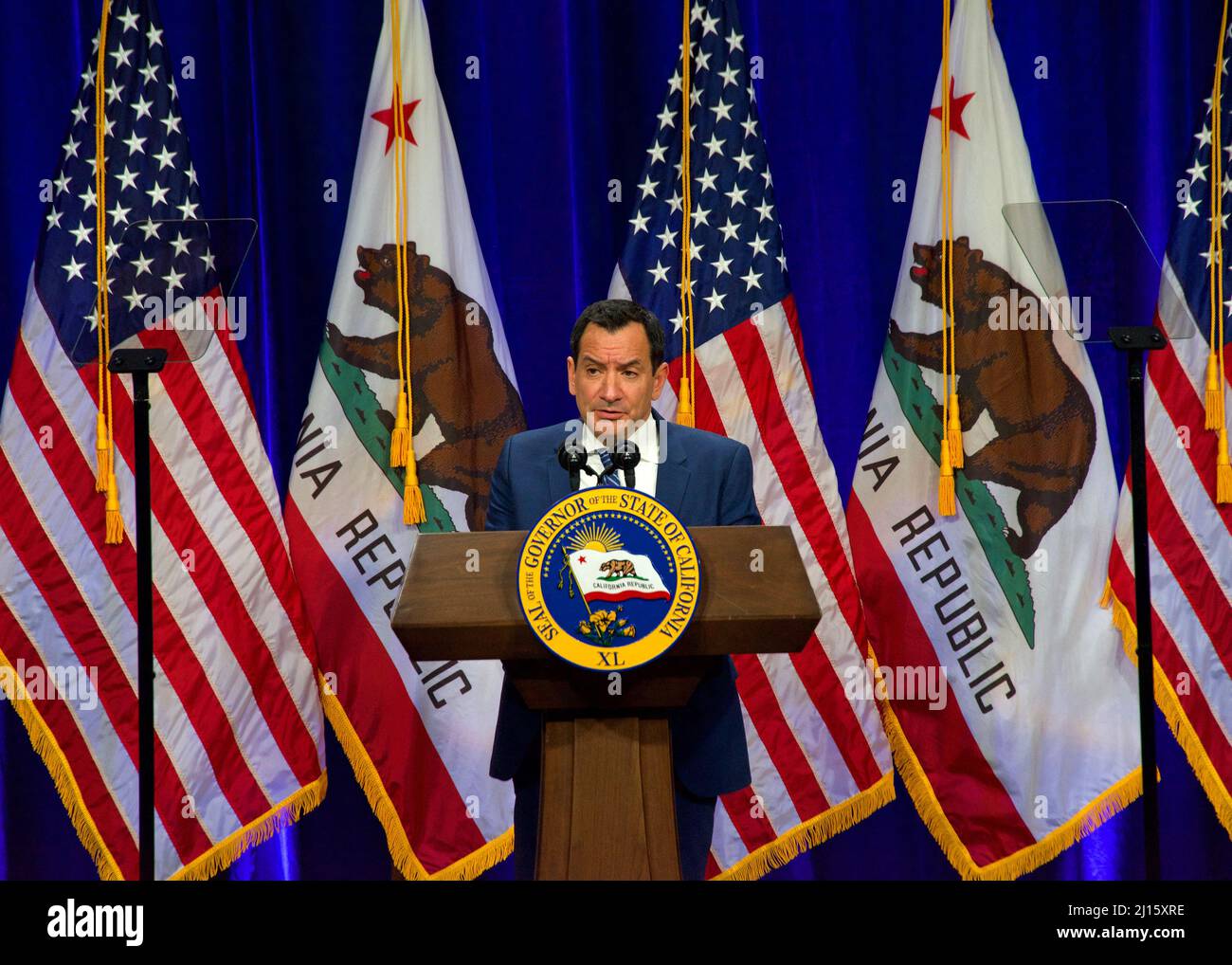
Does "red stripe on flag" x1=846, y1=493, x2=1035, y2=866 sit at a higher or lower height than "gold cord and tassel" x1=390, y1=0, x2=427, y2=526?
lower

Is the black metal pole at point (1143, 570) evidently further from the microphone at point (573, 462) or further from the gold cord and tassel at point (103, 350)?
the gold cord and tassel at point (103, 350)

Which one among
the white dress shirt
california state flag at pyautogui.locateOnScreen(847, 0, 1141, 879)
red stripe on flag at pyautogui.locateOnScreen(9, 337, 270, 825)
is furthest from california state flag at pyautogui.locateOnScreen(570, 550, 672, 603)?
red stripe on flag at pyautogui.locateOnScreen(9, 337, 270, 825)

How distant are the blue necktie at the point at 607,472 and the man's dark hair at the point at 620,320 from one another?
295 millimetres

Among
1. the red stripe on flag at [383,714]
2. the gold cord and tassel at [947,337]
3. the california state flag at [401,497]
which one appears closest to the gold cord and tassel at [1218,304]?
the gold cord and tassel at [947,337]

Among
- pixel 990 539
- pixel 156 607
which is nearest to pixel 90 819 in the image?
pixel 156 607

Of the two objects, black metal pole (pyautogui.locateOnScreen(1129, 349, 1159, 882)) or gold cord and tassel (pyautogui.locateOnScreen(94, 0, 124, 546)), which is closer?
black metal pole (pyautogui.locateOnScreen(1129, 349, 1159, 882))

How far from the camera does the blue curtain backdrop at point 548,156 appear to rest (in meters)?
4.08

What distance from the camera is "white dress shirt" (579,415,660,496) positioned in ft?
7.86

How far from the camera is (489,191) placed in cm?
413

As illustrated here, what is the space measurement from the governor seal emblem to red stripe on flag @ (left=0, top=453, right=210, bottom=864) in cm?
225

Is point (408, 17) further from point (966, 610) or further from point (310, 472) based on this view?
point (966, 610)

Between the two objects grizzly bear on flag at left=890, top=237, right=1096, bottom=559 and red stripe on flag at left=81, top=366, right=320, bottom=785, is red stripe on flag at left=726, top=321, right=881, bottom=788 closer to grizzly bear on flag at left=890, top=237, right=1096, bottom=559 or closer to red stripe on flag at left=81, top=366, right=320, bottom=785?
grizzly bear on flag at left=890, top=237, right=1096, bottom=559
